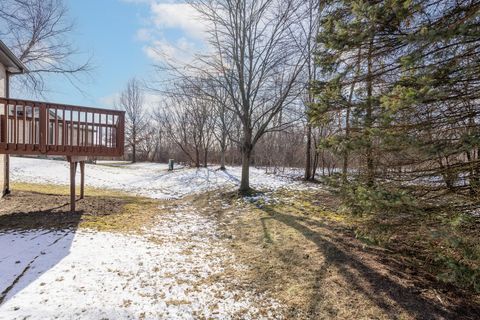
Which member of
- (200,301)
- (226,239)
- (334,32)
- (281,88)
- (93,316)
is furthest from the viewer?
(281,88)

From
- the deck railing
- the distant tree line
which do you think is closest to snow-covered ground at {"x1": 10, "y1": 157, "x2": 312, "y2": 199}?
the deck railing

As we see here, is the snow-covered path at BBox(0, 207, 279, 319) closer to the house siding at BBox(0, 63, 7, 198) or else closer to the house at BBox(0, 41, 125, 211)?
the house at BBox(0, 41, 125, 211)

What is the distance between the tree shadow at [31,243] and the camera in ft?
10.8

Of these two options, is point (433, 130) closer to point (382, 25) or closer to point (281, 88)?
point (382, 25)

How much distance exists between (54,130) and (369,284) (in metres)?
6.88

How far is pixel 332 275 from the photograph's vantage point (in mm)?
3654

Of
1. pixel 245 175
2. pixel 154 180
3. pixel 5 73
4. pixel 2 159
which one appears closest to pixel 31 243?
pixel 2 159

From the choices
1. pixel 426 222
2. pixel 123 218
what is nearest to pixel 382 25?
pixel 426 222

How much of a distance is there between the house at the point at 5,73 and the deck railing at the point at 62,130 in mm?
756

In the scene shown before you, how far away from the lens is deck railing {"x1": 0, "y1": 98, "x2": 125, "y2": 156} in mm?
5832

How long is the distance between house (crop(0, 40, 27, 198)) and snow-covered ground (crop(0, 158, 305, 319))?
11.0 ft

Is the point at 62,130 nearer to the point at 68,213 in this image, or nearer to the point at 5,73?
the point at 68,213

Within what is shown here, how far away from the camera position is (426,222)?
2.86 metres

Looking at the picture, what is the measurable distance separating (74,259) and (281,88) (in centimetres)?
798
